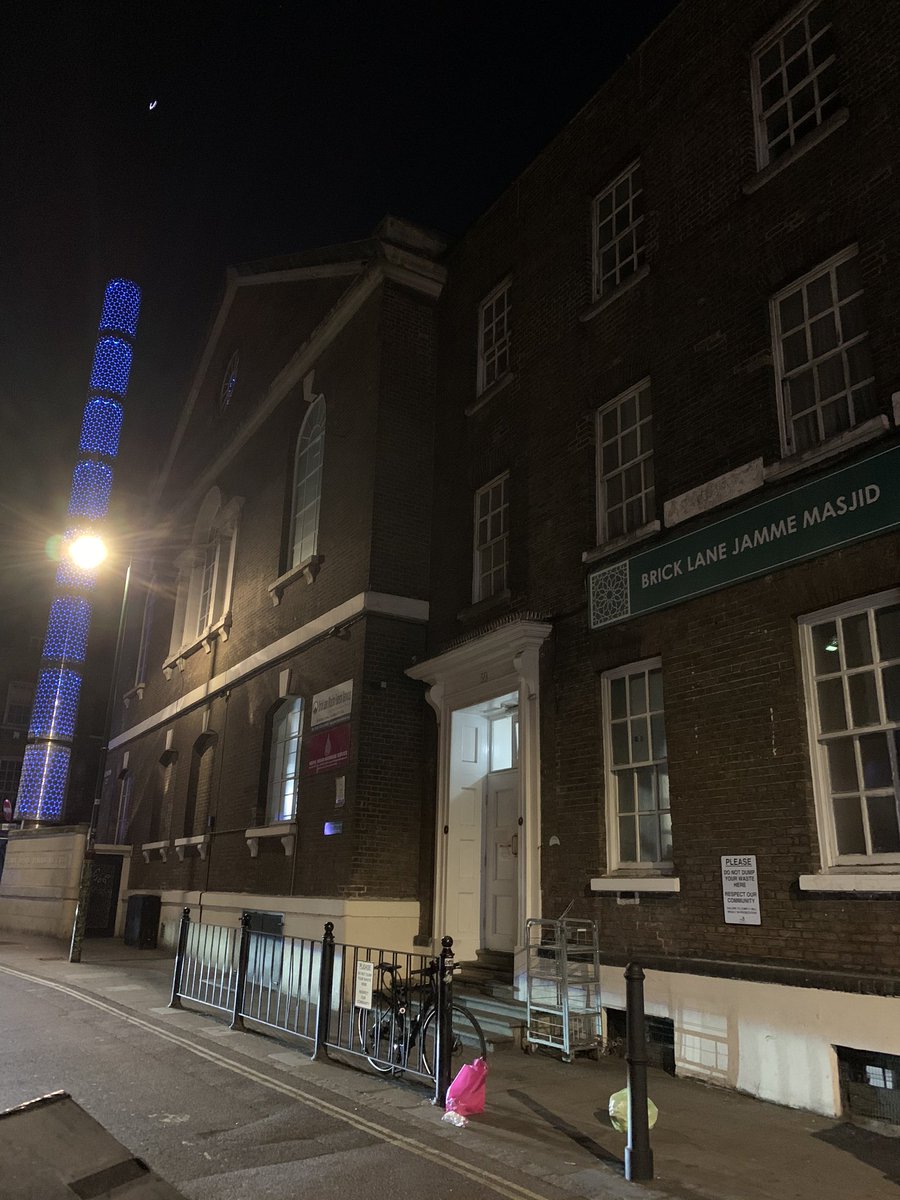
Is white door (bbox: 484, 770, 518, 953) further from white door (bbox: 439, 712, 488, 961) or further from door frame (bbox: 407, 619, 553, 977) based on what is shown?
door frame (bbox: 407, 619, 553, 977)

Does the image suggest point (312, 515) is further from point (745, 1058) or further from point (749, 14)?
point (745, 1058)

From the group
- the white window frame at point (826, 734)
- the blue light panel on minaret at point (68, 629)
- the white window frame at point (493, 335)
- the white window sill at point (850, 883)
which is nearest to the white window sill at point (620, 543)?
the white window frame at point (826, 734)

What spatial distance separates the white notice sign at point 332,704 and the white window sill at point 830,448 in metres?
7.04

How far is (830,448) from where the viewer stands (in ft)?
24.5

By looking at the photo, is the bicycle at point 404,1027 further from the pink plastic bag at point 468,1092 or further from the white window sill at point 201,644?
the white window sill at point 201,644

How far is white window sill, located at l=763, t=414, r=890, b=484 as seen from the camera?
7.11 metres

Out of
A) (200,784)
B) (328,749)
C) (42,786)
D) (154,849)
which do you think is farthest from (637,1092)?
(42,786)

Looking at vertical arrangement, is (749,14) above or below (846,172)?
above

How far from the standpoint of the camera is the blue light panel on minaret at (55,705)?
3778cm

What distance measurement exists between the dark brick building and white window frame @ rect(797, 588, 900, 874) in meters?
0.02

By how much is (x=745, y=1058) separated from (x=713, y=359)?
6515 mm

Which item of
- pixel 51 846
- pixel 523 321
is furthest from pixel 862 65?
pixel 51 846

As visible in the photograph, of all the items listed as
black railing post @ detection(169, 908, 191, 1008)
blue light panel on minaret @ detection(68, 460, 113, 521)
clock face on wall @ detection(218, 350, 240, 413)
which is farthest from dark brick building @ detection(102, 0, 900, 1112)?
blue light panel on minaret @ detection(68, 460, 113, 521)

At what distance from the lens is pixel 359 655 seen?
12.8 metres
